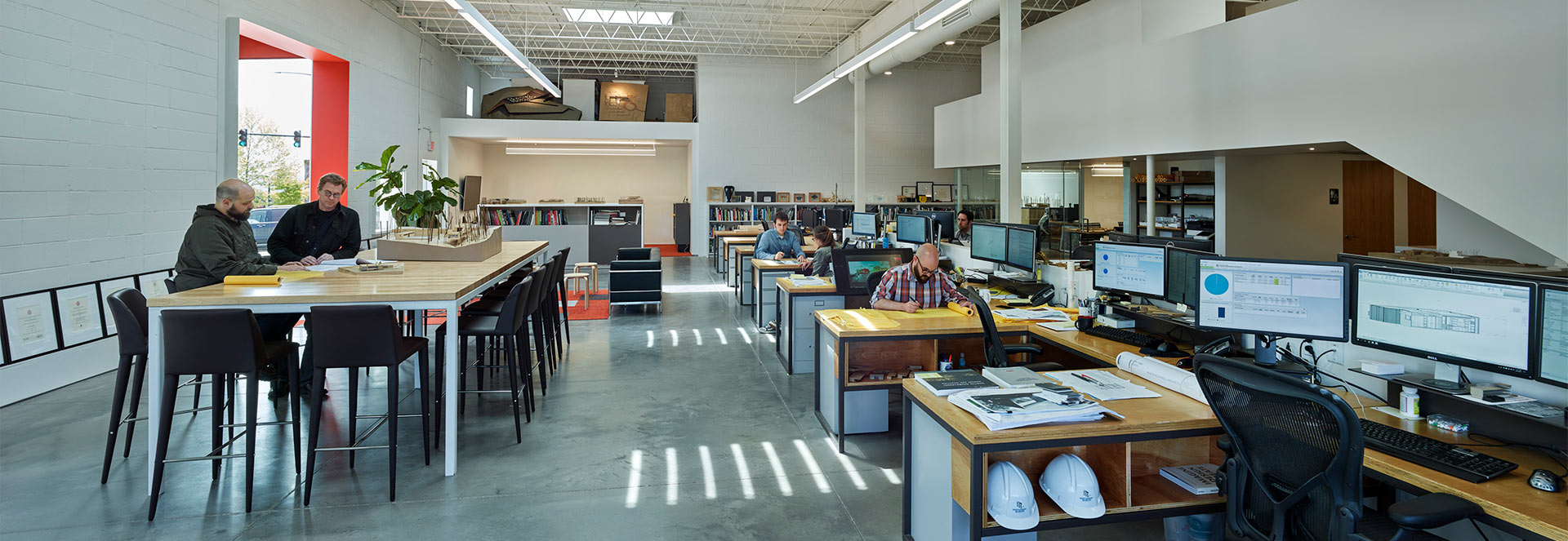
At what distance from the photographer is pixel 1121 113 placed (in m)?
8.41

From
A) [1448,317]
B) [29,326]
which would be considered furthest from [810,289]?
[29,326]

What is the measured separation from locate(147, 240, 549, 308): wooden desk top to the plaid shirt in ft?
7.54

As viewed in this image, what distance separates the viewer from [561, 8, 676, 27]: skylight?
11750 mm

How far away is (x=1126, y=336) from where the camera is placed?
11.6 ft

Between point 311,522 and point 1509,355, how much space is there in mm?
4107

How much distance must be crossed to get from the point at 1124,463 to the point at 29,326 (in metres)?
6.37

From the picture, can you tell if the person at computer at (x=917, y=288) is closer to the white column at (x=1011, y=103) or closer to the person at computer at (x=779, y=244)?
the person at computer at (x=779, y=244)

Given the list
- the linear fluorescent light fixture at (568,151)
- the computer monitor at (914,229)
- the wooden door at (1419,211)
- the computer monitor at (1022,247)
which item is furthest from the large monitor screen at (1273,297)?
the linear fluorescent light fixture at (568,151)

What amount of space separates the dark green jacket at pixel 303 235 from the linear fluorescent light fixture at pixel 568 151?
34.3ft

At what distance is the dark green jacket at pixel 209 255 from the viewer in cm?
392

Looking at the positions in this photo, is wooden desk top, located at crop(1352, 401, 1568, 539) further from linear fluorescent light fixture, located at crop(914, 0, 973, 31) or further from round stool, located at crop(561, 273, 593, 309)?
round stool, located at crop(561, 273, 593, 309)

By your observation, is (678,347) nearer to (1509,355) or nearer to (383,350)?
(383,350)

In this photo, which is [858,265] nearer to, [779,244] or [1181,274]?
[1181,274]

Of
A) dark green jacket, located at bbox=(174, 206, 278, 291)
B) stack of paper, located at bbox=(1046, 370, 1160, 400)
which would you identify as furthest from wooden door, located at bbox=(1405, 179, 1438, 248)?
dark green jacket, located at bbox=(174, 206, 278, 291)
